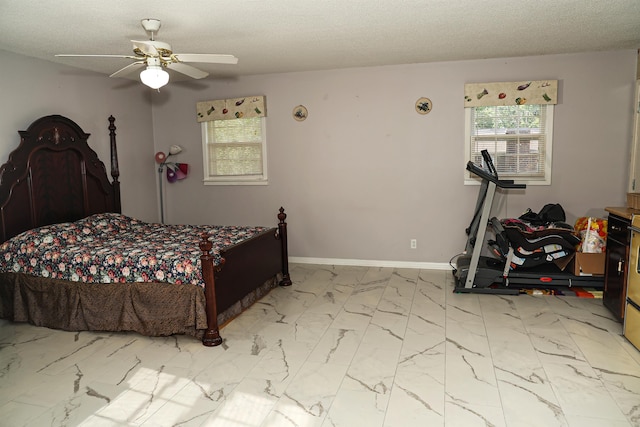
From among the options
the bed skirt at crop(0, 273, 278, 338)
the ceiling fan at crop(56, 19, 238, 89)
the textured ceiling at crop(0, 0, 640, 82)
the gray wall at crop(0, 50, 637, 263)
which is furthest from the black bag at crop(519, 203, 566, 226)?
the ceiling fan at crop(56, 19, 238, 89)

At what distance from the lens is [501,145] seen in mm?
5102

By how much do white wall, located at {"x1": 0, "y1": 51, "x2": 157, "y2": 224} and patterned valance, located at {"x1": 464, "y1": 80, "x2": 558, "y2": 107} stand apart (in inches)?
157

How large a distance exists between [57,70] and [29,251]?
195 centimetres

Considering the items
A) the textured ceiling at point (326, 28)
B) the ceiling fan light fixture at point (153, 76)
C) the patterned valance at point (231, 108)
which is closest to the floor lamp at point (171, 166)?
the patterned valance at point (231, 108)

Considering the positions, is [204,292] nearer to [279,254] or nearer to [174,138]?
[279,254]

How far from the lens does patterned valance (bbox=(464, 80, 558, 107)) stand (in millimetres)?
4855

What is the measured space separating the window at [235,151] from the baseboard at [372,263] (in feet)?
3.67

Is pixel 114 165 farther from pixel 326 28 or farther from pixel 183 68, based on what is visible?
pixel 326 28

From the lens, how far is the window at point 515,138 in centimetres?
499

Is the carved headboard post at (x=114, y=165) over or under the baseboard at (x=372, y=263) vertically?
over

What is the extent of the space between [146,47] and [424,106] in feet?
10.5

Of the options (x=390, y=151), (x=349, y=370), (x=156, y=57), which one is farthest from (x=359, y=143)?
(x=349, y=370)

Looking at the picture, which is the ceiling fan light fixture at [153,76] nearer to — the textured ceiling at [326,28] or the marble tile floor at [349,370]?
the textured ceiling at [326,28]

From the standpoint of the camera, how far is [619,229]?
3.64 meters
